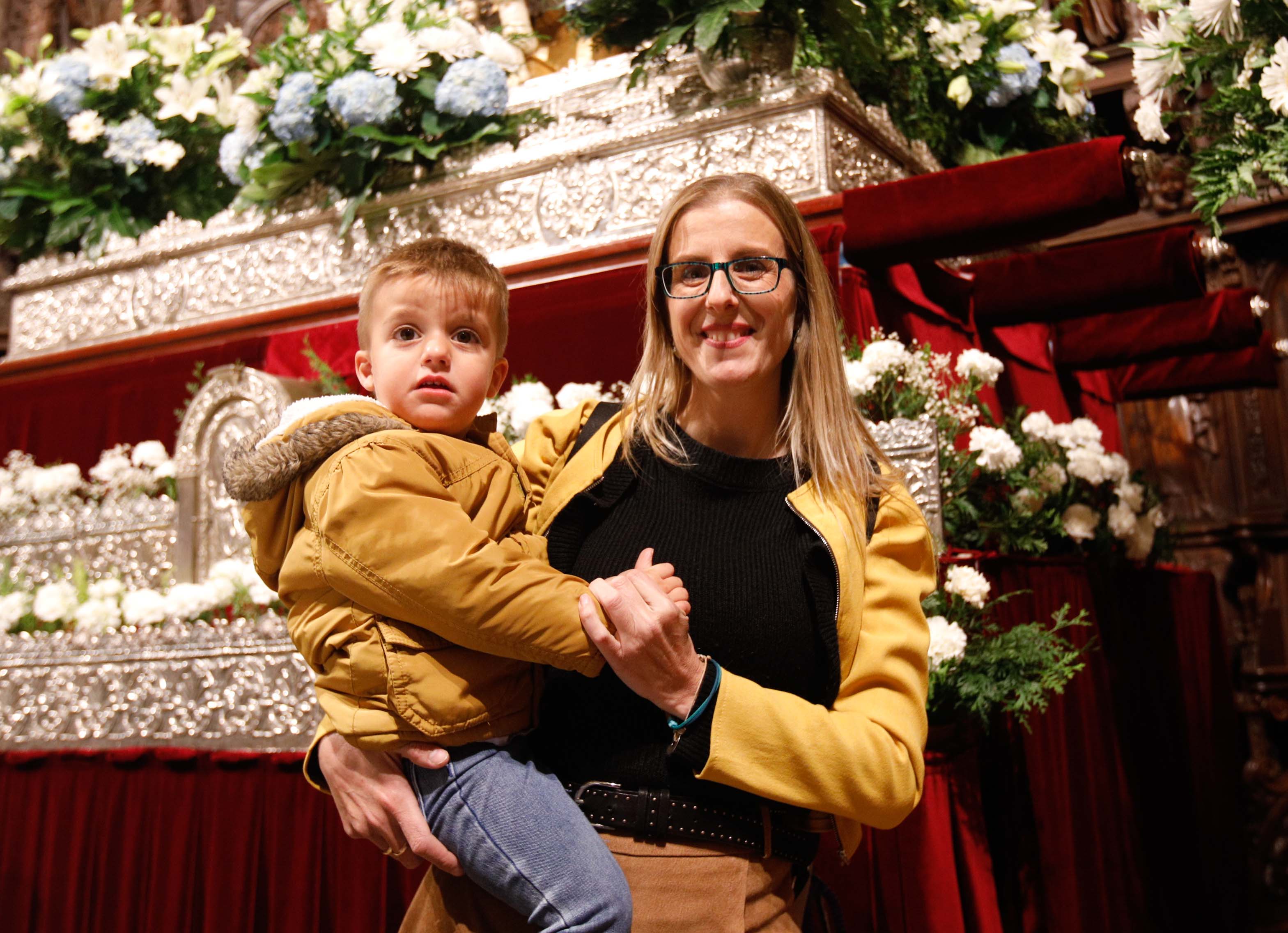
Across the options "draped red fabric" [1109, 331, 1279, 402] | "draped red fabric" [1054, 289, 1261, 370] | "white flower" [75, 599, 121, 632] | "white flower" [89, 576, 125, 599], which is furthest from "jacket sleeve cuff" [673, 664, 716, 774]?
"draped red fabric" [1109, 331, 1279, 402]

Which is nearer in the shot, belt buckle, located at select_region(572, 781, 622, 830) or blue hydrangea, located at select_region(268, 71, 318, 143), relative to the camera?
belt buckle, located at select_region(572, 781, 622, 830)

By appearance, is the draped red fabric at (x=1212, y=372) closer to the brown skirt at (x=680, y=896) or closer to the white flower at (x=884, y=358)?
the white flower at (x=884, y=358)

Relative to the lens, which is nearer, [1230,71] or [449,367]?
[449,367]

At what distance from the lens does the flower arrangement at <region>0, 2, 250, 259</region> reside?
4.69 metres

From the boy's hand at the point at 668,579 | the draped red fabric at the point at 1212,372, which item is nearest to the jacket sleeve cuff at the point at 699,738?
the boy's hand at the point at 668,579

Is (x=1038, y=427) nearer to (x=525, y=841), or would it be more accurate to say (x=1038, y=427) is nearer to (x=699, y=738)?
(x=699, y=738)

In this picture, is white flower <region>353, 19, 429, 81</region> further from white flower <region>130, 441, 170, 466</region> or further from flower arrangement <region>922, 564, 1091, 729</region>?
flower arrangement <region>922, 564, 1091, 729</region>

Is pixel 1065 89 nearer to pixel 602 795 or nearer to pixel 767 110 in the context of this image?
pixel 767 110

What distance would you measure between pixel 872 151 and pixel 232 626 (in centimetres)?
250

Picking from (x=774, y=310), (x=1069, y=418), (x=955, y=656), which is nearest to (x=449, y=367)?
(x=774, y=310)

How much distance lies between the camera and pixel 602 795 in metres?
1.36

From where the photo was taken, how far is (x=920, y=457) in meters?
2.40

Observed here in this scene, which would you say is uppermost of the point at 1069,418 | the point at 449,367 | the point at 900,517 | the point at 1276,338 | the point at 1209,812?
A: the point at 1276,338

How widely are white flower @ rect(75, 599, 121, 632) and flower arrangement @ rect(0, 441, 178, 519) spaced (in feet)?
1.28
